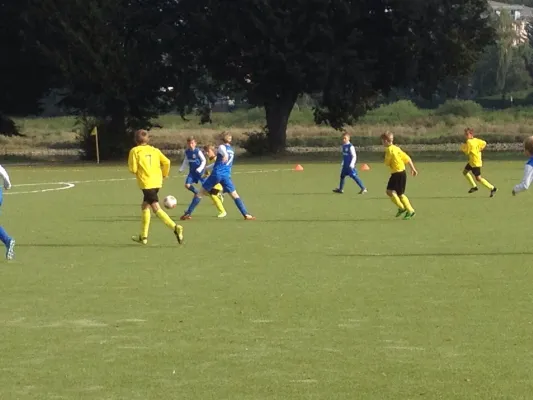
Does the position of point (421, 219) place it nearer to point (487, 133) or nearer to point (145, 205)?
point (145, 205)

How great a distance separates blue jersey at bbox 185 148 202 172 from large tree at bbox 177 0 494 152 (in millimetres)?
28694

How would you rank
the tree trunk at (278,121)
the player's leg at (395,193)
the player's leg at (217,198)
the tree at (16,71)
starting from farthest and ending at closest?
the tree trunk at (278,121)
the tree at (16,71)
the player's leg at (217,198)
the player's leg at (395,193)

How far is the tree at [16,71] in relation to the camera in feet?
192

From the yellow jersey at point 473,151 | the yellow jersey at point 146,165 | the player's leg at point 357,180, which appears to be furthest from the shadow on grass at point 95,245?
the yellow jersey at point 473,151

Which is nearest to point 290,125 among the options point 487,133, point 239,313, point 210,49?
point 487,133

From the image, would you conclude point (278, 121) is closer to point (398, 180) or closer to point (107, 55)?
point (107, 55)

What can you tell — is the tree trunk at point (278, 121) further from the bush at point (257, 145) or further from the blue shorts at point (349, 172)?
the blue shorts at point (349, 172)

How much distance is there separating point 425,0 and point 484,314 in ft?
156

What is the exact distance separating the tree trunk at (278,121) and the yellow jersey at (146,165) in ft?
139

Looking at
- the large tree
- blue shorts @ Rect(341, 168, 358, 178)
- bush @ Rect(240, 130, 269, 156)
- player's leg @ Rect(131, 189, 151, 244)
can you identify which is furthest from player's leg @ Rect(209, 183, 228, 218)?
bush @ Rect(240, 130, 269, 156)

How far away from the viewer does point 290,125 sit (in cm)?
9312

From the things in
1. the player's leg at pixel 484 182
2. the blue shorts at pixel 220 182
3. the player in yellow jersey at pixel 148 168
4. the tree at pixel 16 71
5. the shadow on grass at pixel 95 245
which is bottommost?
the tree at pixel 16 71

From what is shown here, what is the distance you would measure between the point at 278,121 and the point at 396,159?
123 ft

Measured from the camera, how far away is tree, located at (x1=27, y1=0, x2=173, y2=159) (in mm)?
55844
